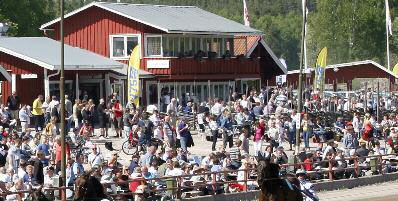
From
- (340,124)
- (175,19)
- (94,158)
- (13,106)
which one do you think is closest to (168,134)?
(13,106)

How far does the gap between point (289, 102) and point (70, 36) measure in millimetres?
12181

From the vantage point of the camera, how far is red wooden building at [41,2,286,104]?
5753 cm

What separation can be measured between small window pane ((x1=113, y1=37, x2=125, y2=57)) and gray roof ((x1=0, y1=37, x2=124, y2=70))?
5.08 meters

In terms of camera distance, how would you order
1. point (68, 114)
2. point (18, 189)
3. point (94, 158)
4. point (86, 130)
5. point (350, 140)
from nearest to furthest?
point (18, 189)
point (94, 158)
point (86, 130)
point (68, 114)
point (350, 140)

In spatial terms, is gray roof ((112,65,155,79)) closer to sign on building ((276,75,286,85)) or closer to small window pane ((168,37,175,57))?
small window pane ((168,37,175,57))

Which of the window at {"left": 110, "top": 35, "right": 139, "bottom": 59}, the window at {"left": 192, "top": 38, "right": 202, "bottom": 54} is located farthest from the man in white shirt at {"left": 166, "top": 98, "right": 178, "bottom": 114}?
the window at {"left": 192, "top": 38, "right": 202, "bottom": 54}

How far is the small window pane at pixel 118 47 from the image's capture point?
58.3 metres

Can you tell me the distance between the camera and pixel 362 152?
128 feet

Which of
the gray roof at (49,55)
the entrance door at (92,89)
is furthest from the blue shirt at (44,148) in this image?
the entrance door at (92,89)

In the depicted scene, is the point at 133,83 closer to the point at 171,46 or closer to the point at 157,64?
the point at 157,64

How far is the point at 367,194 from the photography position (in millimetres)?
35406

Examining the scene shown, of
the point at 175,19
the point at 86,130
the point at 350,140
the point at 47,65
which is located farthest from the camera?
the point at 175,19

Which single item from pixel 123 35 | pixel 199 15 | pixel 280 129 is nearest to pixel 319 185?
pixel 280 129

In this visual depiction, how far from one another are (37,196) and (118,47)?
107 feet
